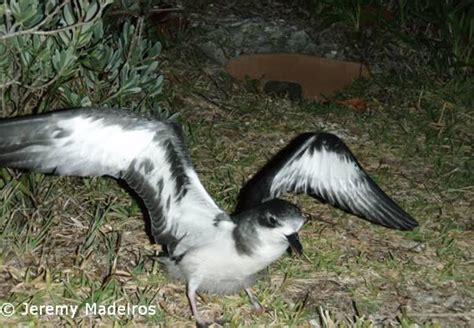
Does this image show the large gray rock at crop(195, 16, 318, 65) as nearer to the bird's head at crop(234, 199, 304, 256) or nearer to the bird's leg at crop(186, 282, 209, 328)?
the bird's leg at crop(186, 282, 209, 328)

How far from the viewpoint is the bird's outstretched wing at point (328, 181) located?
3783 mm

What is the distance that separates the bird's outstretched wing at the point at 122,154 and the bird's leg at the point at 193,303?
19 centimetres

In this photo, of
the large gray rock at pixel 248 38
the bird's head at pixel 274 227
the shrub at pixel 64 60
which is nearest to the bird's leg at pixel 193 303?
the bird's head at pixel 274 227

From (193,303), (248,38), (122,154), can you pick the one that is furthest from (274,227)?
(248,38)

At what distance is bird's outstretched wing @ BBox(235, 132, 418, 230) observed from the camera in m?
3.78

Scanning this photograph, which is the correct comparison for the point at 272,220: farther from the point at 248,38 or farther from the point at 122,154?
the point at 248,38

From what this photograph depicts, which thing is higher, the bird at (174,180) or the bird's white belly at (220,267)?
the bird at (174,180)

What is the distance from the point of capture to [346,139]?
552 cm

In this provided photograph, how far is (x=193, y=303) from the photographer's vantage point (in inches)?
136

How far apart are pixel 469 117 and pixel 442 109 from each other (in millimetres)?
210

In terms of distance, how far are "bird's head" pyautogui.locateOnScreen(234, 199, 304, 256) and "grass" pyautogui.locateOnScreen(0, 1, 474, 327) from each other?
0.43 m

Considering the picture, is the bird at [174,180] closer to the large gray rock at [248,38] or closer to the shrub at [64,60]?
the shrub at [64,60]

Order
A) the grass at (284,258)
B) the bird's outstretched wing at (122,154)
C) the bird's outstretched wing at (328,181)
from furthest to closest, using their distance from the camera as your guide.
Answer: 1. the bird's outstretched wing at (328,181)
2. the grass at (284,258)
3. the bird's outstretched wing at (122,154)

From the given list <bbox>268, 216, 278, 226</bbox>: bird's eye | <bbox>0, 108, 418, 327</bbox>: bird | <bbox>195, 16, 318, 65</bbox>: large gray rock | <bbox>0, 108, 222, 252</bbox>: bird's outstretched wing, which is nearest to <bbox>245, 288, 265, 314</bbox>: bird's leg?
<bbox>0, 108, 418, 327</bbox>: bird
